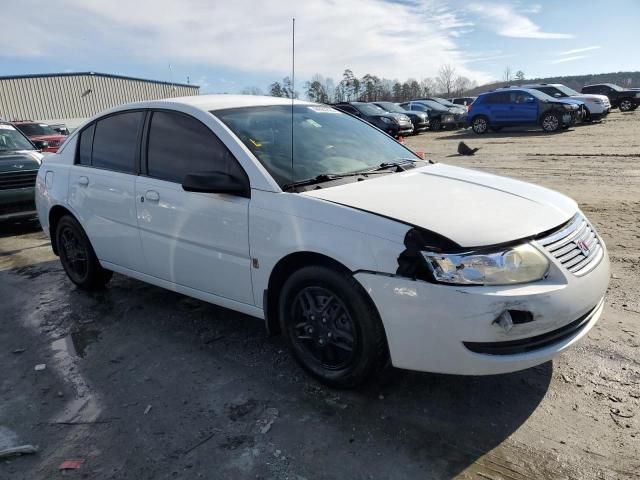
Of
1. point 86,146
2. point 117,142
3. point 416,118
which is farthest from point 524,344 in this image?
point 416,118

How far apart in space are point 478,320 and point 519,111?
19.5 m

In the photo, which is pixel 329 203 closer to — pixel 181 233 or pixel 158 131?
pixel 181 233

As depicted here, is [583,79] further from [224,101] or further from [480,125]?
[224,101]

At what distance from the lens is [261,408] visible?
292 centimetres

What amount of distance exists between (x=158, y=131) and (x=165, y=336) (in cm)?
161

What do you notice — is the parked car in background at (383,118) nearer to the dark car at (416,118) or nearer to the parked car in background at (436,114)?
the dark car at (416,118)

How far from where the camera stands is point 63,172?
4.88 m

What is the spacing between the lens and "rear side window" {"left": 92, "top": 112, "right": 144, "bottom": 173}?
416 centimetres

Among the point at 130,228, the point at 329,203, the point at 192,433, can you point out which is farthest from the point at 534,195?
the point at 130,228

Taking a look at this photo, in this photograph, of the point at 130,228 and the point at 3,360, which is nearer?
the point at 3,360

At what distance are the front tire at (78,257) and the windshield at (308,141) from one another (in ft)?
6.97

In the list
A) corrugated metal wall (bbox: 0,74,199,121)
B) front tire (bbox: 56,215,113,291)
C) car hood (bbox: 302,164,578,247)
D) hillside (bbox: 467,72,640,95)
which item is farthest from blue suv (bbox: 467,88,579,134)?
hillside (bbox: 467,72,640,95)

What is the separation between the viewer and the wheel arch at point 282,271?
2867 millimetres

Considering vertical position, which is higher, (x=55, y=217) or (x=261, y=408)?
(x=55, y=217)
